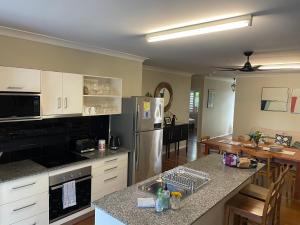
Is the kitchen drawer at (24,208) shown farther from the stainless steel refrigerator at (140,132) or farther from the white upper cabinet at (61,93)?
the stainless steel refrigerator at (140,132)

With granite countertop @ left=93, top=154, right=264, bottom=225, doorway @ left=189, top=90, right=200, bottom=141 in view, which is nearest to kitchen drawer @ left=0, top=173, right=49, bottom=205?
granite countertop @ left=93, top=154, right=264, bottom=225

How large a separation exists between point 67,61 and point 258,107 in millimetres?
5321

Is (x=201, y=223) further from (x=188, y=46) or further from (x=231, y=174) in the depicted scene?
(x=188, y=46)

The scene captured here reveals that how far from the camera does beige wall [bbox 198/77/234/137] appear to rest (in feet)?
27.7

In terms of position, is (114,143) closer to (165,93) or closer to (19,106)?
(19,106)

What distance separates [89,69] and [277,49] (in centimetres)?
288

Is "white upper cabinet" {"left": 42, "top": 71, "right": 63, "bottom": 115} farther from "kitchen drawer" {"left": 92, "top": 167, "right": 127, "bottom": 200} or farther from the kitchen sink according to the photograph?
the kitchen sink

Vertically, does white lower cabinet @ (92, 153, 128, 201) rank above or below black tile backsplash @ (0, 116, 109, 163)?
below

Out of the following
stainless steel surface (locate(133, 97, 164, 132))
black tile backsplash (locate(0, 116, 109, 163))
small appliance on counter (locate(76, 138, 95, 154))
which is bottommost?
small appliance on counter (locate(76, 138, 95, 154))

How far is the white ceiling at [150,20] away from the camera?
183 centimetres

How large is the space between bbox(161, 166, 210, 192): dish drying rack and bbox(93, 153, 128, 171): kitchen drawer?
1.16m

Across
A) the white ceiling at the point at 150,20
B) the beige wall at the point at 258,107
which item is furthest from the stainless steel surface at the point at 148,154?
the beige wall at the point at 258,107

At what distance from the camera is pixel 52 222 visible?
2.70 m

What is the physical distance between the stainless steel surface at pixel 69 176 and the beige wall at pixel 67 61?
145cm
